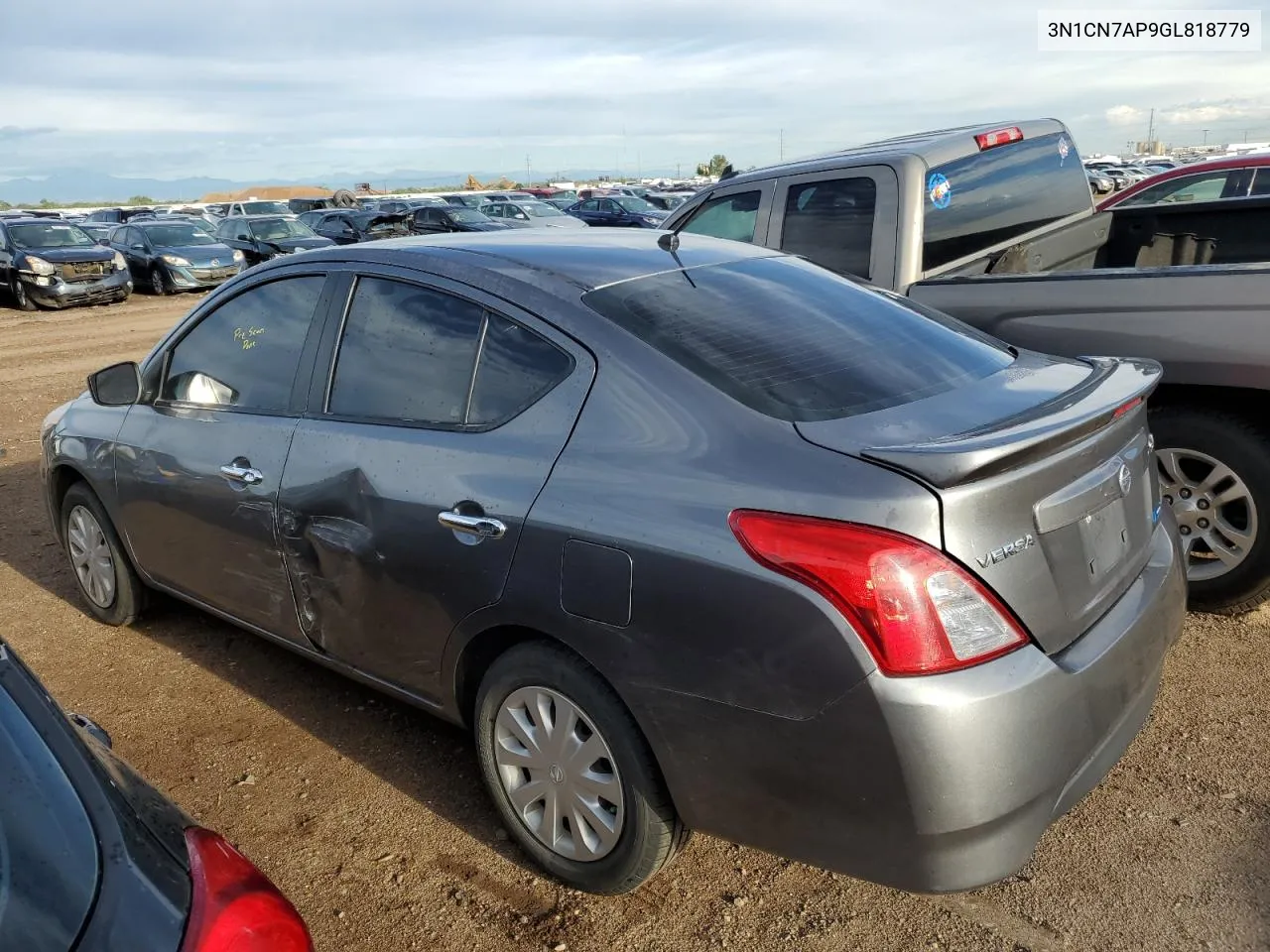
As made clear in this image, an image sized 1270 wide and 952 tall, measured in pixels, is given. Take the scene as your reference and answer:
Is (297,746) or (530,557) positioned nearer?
(530,557)

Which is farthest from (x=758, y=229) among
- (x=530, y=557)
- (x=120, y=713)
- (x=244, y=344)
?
(x=120, y=713)

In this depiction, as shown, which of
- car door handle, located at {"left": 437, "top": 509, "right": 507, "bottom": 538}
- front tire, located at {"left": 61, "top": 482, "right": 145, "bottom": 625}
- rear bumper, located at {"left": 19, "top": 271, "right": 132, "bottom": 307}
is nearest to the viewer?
car door handle, located at {"left": 437, "top": 509, "right": 507, "bottom": 538}

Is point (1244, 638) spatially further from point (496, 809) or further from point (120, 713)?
point (120, 713)

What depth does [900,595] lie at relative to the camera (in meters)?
2.08

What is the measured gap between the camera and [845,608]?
82.7 inches

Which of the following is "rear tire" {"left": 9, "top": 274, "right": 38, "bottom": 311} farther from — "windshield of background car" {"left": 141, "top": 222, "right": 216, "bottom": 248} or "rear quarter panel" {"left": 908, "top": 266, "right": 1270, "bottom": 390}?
"rear quarter panel" {"left": 908, "top": 266, "right": 1270, "bottom": 390}

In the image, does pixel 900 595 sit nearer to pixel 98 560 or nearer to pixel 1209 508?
pixel 1209 508

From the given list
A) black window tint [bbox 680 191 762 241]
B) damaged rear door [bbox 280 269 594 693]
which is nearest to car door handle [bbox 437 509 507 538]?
damaged rear door [bbox 280 269 594 693]

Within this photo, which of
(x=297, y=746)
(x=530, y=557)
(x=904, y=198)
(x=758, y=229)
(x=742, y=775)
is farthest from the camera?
(x=758, y=229)

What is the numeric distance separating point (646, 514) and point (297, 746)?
1960mm

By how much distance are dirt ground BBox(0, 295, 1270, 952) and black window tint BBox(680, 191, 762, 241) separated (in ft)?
9.94

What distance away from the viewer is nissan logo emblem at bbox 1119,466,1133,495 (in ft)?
8.57

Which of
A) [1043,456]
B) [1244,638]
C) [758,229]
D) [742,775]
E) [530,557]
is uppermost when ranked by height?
[758,229]

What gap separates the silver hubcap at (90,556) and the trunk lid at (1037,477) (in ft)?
11.8
